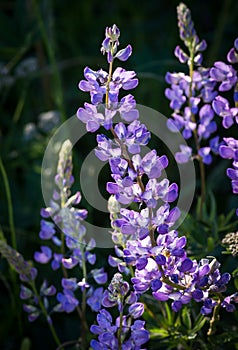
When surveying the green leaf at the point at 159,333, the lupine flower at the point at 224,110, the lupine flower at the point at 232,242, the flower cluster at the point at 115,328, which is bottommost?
the green leaf at the point at 159,333

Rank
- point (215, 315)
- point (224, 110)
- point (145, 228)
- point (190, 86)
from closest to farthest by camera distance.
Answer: point (145, 228), point (215, 315), point (224, 110), point (190, 86)

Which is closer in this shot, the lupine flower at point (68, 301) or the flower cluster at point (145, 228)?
the flower cluster at point (145, 228)

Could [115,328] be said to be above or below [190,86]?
below

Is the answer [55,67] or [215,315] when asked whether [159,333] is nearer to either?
[215,315]

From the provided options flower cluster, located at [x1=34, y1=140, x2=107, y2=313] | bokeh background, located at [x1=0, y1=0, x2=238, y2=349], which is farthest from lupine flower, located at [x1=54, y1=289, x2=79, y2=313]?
bokeh background, located at [x1=0, y1=0, x2=238, y2=349]

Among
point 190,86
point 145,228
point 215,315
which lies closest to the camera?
point 145,228

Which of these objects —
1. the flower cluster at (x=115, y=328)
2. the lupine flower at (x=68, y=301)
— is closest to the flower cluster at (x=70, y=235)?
the lupine flower at (x=68, y=301)

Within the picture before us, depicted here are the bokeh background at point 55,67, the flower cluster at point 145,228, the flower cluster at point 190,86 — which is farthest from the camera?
the bokeh background at point 55,67

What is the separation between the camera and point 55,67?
1.69 metres

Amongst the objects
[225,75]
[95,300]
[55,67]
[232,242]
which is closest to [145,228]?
[232,242]

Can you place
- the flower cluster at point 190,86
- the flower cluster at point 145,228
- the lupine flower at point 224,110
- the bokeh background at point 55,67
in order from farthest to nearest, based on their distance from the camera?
the bokeh background at point 55,67
the flower cluster at point 190,86
the lupine flower at point 224,110
the flower cluster at point 145,228

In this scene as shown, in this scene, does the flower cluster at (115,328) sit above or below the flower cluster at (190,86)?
below

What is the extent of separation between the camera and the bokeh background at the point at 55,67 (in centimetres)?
172

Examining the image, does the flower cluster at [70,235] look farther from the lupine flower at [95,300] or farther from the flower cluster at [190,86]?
the flower cluster at [190,86]
